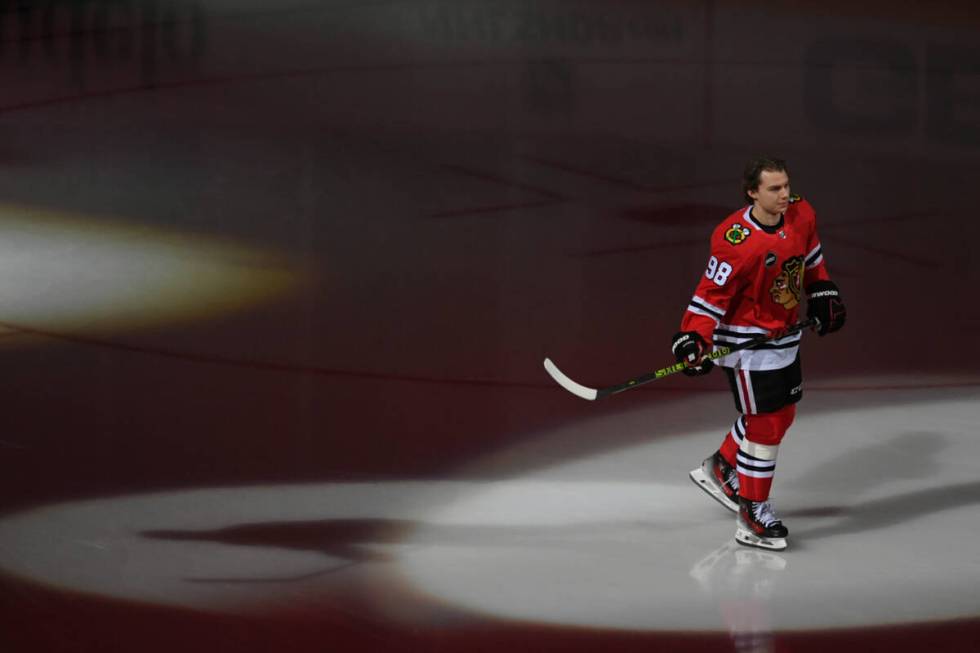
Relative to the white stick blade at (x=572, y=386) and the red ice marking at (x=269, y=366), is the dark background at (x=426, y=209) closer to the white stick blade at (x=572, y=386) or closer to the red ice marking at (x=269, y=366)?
the red ice marking at (x=269, y=366)

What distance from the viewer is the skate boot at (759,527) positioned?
4438mm

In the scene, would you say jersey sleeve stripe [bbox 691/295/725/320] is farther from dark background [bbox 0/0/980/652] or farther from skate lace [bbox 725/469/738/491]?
dark background [bbox 0/0/980/652]

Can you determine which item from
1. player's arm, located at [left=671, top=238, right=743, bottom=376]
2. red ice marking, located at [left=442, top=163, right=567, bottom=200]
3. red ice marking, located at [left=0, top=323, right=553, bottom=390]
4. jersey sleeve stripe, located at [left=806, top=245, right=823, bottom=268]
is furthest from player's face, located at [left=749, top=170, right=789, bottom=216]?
red ice marking, located at [left=442, top=163, right=567, bottom=200]

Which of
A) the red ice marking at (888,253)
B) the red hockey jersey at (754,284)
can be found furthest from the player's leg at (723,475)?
the red ice marking at (888,253)

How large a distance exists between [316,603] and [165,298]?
3.17m

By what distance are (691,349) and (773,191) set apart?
51cm

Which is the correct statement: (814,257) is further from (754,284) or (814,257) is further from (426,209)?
(426,209)

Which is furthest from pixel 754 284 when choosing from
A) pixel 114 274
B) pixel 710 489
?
pixel 114 274

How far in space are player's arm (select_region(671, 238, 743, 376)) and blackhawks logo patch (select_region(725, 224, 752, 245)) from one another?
2 centimetres

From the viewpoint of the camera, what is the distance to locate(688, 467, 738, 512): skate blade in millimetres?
4738

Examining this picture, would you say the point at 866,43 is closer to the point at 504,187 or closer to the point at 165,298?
the point at 504,187

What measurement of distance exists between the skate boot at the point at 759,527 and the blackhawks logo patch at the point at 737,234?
792 millimetres

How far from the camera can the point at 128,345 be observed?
6.28 metres

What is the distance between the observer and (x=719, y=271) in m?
4.32
